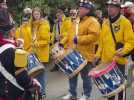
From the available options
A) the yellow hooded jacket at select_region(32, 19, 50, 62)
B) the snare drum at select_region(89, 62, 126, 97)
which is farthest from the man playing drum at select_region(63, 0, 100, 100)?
the snare drum at select_region(89, 62, 126, 97)

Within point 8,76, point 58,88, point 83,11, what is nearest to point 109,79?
point 83,11

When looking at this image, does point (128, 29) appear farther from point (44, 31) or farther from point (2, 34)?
point (2, 34)

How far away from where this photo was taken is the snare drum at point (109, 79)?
7.19 metres

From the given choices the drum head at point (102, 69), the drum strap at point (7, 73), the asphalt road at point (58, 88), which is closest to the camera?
the drum strap at point (7, 73)

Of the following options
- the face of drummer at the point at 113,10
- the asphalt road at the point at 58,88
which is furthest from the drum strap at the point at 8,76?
the asphalt road at the point at 58,88

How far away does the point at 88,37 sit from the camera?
337 inches

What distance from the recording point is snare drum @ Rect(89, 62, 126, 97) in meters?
7.19

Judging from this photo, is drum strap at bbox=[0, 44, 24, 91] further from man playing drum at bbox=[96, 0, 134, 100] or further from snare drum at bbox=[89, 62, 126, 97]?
man playing drum at bbox=[96, 0, 134, 100]

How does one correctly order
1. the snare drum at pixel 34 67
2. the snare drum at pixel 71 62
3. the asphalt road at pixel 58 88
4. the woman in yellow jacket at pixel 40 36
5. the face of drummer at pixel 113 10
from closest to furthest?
the snare drum at pixel 34 67, the face of drummer at pixel 113 10, the snare drum at pixel 71 62, the woman in yellow jacket at pixel 40 36, the asphalt road at pixel 58 88

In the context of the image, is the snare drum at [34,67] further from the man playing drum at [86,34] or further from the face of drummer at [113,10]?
the face of drummer at [113,10]

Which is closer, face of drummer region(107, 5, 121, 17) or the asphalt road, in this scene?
face of drummer region(107, 5, 121, 17)

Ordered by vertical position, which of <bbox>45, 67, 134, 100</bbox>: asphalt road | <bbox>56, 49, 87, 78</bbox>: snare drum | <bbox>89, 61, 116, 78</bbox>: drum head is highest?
<bbox>89, 61, 116, 78</bbox>: drum head

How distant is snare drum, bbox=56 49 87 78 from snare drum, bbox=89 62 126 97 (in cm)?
106

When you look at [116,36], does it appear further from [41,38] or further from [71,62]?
[41,38]
